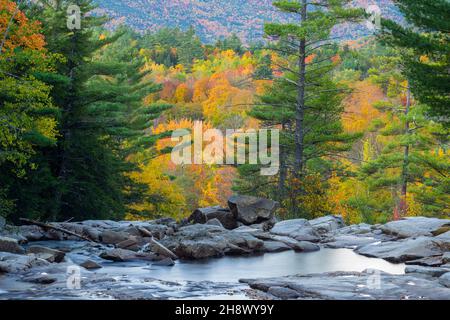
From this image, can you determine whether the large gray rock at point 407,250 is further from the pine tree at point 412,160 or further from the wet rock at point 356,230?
the pine tree at point 412,160

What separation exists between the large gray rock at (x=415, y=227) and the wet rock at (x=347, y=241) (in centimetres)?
59

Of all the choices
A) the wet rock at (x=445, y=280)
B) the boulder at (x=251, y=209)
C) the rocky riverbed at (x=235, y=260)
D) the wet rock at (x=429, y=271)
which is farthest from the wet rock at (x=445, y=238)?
the boulder at (x=251, y=209)

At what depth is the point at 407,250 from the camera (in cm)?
1602

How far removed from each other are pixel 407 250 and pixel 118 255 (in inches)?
256

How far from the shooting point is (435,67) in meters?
18.3

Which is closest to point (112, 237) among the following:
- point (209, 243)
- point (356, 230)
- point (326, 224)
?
point (209, 243)

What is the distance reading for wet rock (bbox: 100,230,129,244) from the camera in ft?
61.3

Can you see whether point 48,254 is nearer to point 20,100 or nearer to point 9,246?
point 9,246

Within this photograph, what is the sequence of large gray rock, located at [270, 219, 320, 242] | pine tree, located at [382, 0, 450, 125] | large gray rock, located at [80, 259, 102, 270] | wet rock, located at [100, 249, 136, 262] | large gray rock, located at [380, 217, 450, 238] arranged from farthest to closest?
large gray rock, located at [270, 219, 320, 242]
large gray rock, located at [380, 217, 450, 238]
pine tree, located at [382, 0, 450, 125]
wet rock, located at [100, 249, 136, 262]
large gray rock, located at [80, 259, 102, 270]

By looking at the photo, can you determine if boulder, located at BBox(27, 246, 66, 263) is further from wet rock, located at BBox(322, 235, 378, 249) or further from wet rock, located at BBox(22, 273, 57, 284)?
wet rock, located at BBox(322, 235, 378, 249)

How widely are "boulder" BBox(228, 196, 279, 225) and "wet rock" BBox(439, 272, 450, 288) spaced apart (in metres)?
11.7

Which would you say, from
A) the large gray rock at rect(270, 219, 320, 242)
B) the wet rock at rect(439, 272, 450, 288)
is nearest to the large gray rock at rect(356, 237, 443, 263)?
the large gray rock at rect(270, 219, 320, 242)

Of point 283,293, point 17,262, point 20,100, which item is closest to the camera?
point 283,293

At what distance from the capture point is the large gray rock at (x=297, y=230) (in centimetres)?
2055
